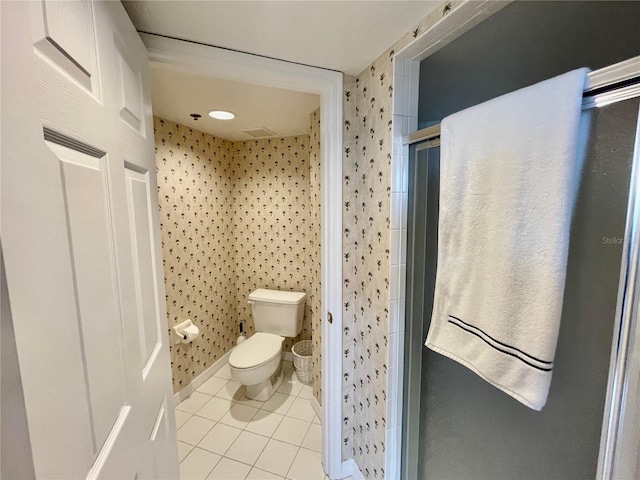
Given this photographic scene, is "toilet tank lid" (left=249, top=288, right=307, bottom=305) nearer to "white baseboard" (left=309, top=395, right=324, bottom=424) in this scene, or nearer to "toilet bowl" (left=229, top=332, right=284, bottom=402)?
"toilet bowl" (left=229, top=332, right=284, bottom=402)

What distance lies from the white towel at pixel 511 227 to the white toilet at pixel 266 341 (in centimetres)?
155

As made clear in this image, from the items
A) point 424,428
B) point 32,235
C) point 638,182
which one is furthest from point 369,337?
point 32,235

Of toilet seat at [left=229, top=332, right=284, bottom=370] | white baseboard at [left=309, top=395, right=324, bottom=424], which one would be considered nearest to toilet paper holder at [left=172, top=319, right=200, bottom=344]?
toilet seat at [left=229, top=332, right=284, bottom=370]

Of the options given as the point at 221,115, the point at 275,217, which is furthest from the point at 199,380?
the point at 221,115

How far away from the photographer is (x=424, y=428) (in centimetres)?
114

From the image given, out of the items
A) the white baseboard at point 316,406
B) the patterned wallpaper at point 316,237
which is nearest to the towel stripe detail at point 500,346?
the patterned wallpaper at point 316,237

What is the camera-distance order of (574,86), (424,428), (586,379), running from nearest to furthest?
(574,86), (586,379), (424,428)

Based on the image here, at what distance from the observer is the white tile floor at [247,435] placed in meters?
1.58

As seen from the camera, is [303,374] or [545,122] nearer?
[545,122]

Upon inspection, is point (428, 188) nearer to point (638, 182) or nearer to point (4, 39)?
point (638, 182)

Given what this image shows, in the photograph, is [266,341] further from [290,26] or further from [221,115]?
[290,26]

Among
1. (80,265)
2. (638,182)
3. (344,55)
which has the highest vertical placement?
(344,55)

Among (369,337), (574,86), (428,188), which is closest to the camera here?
(574,86)

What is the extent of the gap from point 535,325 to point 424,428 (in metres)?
0.80
